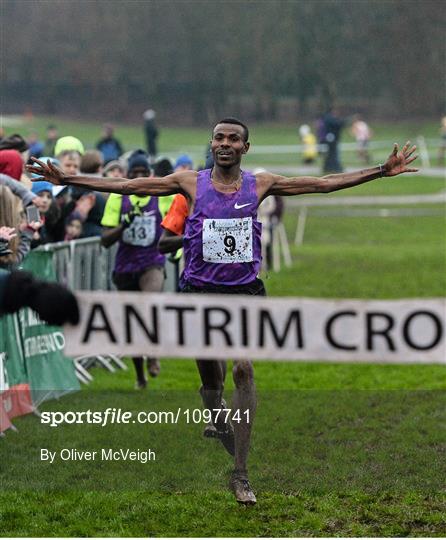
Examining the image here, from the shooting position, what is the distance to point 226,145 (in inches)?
353

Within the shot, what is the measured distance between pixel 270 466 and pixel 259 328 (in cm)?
355

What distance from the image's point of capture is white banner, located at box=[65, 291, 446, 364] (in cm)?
625

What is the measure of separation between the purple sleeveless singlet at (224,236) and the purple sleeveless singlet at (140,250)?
150 inches

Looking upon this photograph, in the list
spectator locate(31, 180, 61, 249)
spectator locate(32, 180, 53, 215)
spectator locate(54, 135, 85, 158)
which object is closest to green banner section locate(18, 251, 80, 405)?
spectator locate(31, 180, 61, 249)

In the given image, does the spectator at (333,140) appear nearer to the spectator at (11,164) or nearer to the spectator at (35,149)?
the spectator at (35,149)

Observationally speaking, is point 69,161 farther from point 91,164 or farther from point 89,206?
point 91,164

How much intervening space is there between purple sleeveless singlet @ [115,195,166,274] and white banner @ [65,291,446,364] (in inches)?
251

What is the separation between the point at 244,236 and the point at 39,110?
69488 mm

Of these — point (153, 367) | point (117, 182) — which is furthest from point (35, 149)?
point (117, 182)

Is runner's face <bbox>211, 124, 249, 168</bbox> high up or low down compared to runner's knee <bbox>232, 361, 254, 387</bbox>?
up

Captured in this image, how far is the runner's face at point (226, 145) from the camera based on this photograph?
8.95m

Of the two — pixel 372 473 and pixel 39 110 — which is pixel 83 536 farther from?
pixel 39 110

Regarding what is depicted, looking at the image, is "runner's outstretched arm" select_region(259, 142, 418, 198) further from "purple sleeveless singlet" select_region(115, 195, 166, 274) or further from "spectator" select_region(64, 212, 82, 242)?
"spectator" select_region(64, 212, 82, 242)

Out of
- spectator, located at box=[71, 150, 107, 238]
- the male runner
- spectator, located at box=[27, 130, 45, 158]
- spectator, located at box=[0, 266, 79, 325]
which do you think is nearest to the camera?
spectator, located at box=[0, 266, 79, 325]
